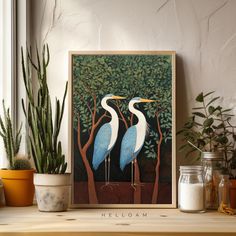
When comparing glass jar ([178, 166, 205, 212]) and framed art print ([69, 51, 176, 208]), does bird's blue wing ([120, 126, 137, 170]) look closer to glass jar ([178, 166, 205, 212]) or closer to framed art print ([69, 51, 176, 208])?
framed art print ([69, 51, 176, 208])

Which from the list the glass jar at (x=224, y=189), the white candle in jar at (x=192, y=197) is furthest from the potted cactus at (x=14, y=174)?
the glass jar at (x=224, y=189)

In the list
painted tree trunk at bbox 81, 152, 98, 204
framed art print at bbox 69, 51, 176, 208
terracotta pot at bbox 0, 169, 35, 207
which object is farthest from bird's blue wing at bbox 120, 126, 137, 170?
terracotta pot at bbox 0, 169, 35, 207

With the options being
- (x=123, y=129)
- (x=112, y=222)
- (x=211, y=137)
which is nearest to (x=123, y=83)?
(x=123, y=129)

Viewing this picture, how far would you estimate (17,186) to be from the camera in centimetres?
201

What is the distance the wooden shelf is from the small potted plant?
0.57 feet

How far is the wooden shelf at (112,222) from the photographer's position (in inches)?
62.8

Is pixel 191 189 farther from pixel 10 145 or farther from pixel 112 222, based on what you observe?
pixel 10 145

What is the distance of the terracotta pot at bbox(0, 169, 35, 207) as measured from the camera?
1999 millimetres

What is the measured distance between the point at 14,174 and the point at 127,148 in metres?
0.45

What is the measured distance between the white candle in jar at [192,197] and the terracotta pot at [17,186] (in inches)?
23.1

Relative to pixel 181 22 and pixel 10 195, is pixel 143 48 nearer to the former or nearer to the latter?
pixel 181 22

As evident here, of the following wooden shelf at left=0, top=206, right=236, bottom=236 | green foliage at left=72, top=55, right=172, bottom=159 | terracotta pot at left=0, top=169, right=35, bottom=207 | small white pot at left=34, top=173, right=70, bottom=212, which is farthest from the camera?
green foliage at left=72, top=55, right=172, bottom=159

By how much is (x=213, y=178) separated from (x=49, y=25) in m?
0.91

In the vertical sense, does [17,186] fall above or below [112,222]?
above
